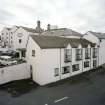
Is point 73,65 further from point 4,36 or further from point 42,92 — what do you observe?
point 4,36

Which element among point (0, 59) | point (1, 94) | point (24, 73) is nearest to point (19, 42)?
point (0, 59)

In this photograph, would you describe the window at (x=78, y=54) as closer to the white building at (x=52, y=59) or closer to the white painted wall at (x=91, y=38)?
the white building at (x=52, y=59)

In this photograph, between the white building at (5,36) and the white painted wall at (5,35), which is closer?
the white building at (5,36)

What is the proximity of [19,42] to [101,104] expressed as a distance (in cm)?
3864

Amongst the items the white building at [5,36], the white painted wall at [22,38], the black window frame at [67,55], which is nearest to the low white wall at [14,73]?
the black window frame at [67,55]

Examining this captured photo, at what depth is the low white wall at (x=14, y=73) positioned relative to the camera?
24.0 m

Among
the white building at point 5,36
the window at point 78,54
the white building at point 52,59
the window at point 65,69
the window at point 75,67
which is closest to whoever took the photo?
the white building at point 52,59

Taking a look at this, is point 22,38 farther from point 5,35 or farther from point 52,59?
point 5,35

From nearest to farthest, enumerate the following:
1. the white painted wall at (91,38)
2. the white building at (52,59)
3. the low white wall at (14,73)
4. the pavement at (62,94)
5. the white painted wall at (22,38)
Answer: the pavement at (62,94)
the low white wall at (14,73)
the white building at (52,59)
the white painted wall at (91,38)
the white painted wall at (22,38)

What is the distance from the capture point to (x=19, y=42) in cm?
4916

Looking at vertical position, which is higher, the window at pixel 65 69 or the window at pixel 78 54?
the window at pixel 78 54

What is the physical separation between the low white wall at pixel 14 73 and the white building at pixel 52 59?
1.22m

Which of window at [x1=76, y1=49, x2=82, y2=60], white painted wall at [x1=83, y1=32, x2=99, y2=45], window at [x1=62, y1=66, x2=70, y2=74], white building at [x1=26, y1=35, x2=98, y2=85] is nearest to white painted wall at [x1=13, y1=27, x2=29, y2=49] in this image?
white building at [x1=26, y1=35, x2=98, y2=85]

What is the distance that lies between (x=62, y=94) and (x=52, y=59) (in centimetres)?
724
